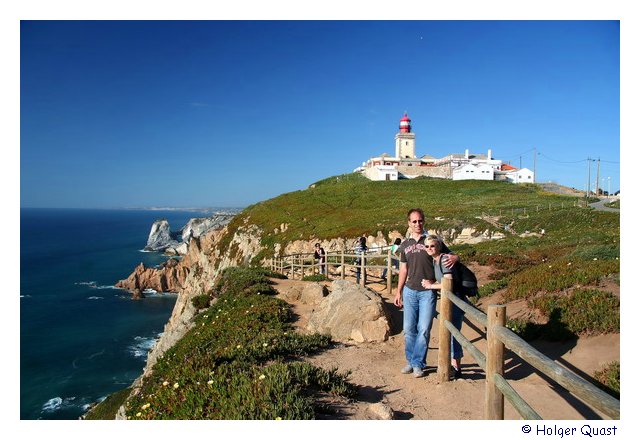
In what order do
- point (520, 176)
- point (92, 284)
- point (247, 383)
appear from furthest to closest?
point (520, 176) < point (92, 284) < point (247, 383)

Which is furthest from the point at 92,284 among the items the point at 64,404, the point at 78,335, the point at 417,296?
the point at 417,296

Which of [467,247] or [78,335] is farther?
[78,335]

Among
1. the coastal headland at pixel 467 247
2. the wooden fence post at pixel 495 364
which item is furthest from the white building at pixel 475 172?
the wooden fence post at pixel 495 364

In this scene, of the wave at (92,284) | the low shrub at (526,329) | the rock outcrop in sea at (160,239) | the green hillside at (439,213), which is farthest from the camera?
the rock outcrop in sea at (160,239)

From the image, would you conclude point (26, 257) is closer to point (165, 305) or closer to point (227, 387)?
point (165, 305)

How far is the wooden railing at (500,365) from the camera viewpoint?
2572mm

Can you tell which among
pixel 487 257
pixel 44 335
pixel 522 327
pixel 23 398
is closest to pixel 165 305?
pixel 44 335

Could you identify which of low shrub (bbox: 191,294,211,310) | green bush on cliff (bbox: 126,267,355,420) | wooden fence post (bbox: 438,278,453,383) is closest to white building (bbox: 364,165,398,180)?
low shrub (bbox: 191,294,211,310)

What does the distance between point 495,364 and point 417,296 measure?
223 centimetres

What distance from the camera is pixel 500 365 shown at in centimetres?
405

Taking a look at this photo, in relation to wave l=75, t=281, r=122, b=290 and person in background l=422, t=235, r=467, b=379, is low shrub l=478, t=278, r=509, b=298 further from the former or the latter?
wave l=75, t=281, r=122, b=290

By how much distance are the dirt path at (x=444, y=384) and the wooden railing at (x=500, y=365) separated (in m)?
0.49

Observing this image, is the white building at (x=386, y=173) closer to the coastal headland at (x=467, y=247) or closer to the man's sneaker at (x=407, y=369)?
the coastal headland at (x=467, y=247)

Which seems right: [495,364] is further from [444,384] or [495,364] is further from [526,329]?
[526,329]
